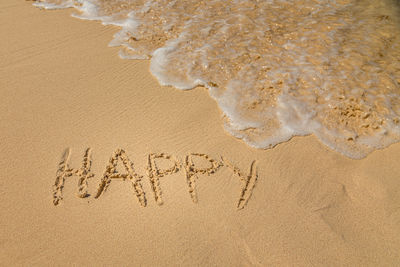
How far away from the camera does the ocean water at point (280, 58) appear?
8.84 ft

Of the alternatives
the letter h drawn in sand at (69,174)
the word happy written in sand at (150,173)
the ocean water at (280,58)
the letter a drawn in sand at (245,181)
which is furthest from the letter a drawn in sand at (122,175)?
the ocean water at (280,58)

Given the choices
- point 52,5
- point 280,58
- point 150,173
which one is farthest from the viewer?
point 52,5

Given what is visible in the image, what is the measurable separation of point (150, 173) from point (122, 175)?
0.22 meters

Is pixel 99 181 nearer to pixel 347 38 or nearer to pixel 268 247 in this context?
pixel 268 247

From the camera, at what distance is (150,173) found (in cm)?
226

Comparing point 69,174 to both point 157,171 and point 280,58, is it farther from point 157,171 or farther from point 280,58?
point 280,58

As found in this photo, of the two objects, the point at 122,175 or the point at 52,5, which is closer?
the point at 122,175

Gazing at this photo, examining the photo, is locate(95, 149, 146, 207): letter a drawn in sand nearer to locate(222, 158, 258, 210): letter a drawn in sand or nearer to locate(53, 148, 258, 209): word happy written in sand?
locate(53, 148, 258, 209): word happy written in sand

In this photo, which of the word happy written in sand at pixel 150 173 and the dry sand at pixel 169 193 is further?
the word happy written in sand at pixel 150 173

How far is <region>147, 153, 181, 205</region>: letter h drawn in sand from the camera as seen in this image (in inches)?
84.3

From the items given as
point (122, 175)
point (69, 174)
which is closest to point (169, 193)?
point (122, 175)

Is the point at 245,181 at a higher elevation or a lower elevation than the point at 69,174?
lower

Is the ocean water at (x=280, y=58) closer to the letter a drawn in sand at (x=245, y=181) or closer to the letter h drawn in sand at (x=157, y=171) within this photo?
the letter a drawn in sand at (x=245, y=181)

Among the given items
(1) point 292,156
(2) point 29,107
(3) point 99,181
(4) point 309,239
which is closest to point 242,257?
(4) point 309,239
